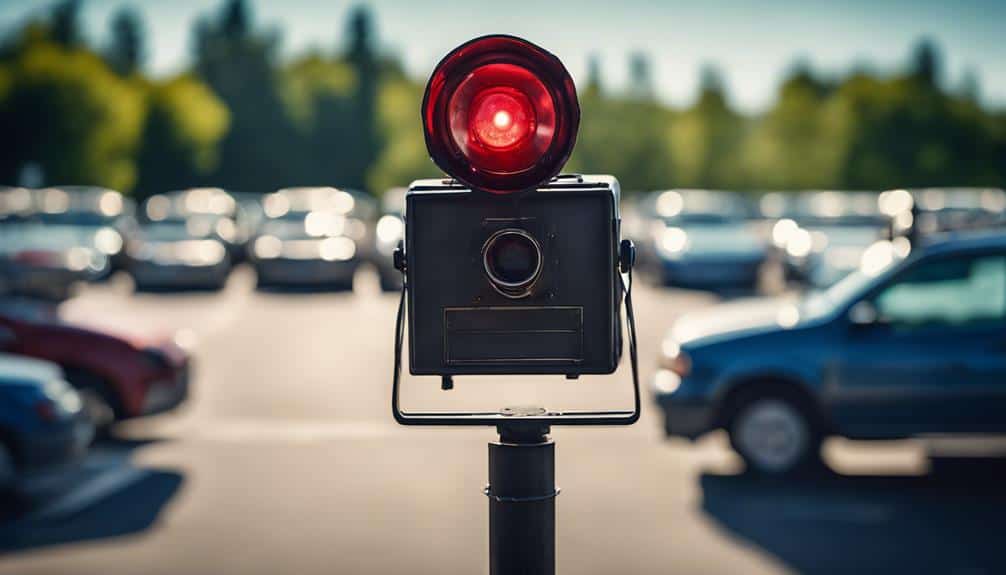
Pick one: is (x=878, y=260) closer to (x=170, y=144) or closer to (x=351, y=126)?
(x=170, y=144)

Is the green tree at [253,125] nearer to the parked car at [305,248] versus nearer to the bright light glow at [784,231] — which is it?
the parked car at [305,248]

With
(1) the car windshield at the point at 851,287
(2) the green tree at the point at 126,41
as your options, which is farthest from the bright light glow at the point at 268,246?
(2) the green tree at the point at 126,41

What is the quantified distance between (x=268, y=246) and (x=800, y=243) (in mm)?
9856

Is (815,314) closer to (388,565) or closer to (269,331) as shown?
(388,565)

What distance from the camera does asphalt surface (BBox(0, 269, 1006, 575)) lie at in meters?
7.42

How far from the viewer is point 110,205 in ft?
103

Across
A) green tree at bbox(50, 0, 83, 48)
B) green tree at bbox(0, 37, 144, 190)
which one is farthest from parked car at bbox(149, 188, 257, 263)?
green tree at bbox(50, 0, 83, 48)

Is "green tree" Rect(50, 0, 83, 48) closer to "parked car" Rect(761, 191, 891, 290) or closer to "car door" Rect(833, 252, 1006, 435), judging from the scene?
"parked car" Rect(761, 191, 891, 290)

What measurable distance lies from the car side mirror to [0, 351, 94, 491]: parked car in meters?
4.88

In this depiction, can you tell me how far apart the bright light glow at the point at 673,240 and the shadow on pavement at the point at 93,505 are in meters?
17.0

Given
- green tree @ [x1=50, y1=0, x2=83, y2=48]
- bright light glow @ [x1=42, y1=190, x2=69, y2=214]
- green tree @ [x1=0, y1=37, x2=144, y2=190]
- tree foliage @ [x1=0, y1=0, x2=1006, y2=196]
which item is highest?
green tree @ [x1=50, y1=0, x2=83, y2=48]

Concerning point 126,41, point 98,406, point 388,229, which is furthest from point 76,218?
point 126,41

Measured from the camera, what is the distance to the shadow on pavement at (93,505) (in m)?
8.02

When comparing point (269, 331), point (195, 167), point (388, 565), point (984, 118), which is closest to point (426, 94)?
point (388, 565)
